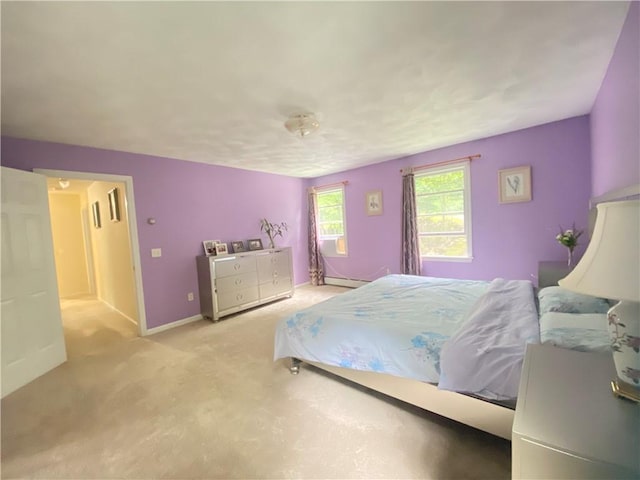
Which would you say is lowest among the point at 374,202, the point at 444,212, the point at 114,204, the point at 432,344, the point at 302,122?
the point at 432,344

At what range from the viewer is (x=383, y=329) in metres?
2.01

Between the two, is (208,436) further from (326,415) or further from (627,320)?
(627,320)

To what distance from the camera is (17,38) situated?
4.83ft

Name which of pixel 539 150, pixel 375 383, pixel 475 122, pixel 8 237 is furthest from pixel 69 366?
pixel 539 150

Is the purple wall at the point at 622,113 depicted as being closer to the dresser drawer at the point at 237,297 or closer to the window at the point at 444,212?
the window at the point at 444,212

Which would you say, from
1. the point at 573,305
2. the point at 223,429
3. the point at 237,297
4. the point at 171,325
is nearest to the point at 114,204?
the point at 171,325

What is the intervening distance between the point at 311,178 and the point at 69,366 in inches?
190

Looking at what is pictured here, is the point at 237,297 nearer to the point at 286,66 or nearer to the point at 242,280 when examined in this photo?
the point at 242,280

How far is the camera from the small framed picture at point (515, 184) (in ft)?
11.8

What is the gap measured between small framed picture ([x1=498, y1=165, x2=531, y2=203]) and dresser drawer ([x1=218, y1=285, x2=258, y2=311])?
153 inches

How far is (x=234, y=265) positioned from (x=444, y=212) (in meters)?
3.36

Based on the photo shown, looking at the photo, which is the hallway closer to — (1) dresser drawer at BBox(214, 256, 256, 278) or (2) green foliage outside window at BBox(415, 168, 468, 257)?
(1) dresser drawer at BBox(214, 256, 256, 278)

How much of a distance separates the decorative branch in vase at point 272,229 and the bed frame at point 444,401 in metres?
3.46

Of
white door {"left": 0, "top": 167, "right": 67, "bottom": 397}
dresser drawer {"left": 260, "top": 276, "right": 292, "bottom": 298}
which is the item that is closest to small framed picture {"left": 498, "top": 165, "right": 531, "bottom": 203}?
dresser drawer {"left": 260, "top": 276, "right": 292, "bottom": 298}
